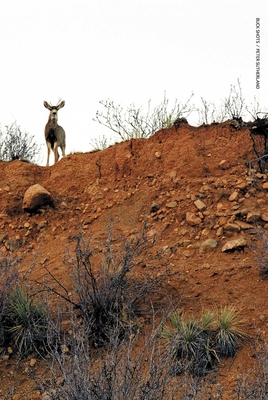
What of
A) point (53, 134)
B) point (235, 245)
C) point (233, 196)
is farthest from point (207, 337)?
point (53, 134)

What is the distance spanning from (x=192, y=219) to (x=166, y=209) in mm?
645

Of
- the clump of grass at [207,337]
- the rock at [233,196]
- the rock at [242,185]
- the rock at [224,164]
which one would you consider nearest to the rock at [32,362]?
the clump of grass at [207,337]

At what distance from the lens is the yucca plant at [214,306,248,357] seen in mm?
5859

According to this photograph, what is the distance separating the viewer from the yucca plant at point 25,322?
6.40 meters

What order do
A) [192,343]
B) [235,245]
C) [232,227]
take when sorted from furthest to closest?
[232,227], [235,245], [192,343]

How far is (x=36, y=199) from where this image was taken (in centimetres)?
1016

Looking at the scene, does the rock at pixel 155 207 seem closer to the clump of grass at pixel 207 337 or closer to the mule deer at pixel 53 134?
the clump of grass at pixel 207 337

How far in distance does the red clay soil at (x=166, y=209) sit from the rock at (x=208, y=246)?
0.03 meters

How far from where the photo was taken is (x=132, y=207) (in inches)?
378

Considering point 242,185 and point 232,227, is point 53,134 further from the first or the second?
point 232,227

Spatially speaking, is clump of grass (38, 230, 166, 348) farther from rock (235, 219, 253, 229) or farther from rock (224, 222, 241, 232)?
rock (235, 219, 253, 229)

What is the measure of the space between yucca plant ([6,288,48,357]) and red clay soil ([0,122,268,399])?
240mm

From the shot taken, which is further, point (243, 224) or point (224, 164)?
point (224, 164)

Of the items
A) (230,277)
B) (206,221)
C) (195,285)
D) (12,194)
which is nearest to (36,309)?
(195,285)
